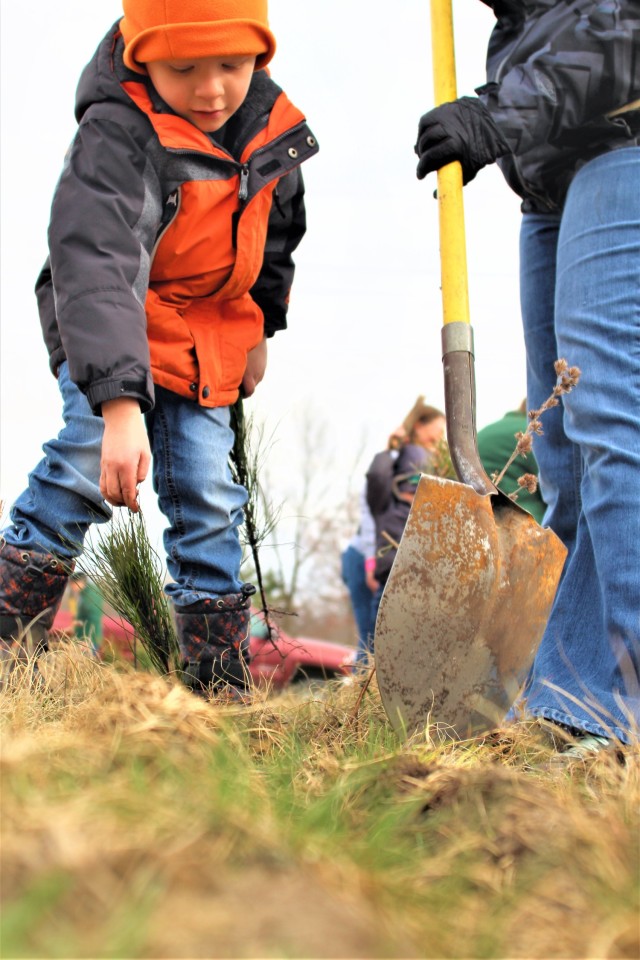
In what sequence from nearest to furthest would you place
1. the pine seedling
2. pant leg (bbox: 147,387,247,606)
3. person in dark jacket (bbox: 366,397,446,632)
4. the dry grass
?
the dry grass < the pine seedling < pant leg (bbox: 147,387,247,606) < person in dark jacket (bbox: 366,397,446,632)

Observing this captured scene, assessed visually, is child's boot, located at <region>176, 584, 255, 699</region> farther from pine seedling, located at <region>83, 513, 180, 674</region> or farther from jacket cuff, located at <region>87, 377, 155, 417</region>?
jacket cuff, located at <region>87, 377, 155, 417</region>

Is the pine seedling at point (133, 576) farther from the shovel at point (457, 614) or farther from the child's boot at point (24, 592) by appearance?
the shovel at point (457, 614)

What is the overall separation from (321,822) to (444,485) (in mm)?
850

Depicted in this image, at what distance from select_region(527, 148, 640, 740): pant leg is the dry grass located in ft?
1.57

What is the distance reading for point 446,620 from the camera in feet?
5.68

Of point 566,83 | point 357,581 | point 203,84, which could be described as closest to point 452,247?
point 566,83

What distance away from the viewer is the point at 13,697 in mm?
1872

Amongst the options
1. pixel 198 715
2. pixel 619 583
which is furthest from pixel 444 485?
pixel 198 715

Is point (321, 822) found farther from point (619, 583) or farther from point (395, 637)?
point (619, 583)

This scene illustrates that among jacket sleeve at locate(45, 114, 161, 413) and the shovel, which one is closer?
the shovel

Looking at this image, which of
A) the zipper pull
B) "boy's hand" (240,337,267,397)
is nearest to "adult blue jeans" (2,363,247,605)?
"boy's hand" (240,337,267,397)

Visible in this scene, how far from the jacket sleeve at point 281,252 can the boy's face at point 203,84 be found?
31 cm

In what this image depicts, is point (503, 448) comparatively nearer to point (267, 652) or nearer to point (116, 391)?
point (267, 652)

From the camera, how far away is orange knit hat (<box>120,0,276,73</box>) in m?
2.00
